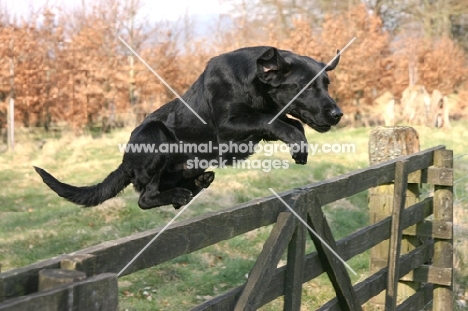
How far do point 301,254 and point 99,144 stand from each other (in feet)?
42.1

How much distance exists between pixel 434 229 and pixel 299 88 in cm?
251

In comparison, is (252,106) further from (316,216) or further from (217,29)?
(217,29)

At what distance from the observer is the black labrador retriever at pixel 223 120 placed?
3795 millimetres

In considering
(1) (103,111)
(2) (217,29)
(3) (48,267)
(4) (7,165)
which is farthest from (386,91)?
(3) (48,267)

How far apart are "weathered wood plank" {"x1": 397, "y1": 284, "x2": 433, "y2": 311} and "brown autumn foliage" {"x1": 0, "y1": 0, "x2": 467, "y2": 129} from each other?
42.9ft

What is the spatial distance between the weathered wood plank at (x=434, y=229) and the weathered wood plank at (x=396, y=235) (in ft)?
2.97

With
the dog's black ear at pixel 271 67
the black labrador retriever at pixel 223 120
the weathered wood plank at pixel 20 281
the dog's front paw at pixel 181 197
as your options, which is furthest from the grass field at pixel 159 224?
the weathered wood plank at pixel 20 281

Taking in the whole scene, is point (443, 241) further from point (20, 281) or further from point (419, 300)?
point (20, 281)

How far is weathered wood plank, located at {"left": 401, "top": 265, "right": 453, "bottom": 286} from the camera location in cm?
552

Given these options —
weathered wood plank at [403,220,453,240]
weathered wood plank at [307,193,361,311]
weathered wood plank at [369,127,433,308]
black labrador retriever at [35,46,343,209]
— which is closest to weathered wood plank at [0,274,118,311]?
weathered wood plank at [307,193,361,311]

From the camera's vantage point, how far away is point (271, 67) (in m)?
3.80

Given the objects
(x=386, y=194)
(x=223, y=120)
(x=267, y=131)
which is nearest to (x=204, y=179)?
(x=223, y=120)

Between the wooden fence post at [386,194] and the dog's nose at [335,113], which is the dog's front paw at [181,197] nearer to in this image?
the dog's nose at [335,113]

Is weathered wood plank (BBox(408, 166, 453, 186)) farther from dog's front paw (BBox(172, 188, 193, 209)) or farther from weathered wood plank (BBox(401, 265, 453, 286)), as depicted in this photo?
dog's front paw (BBox(172, 188, 193, 209))
